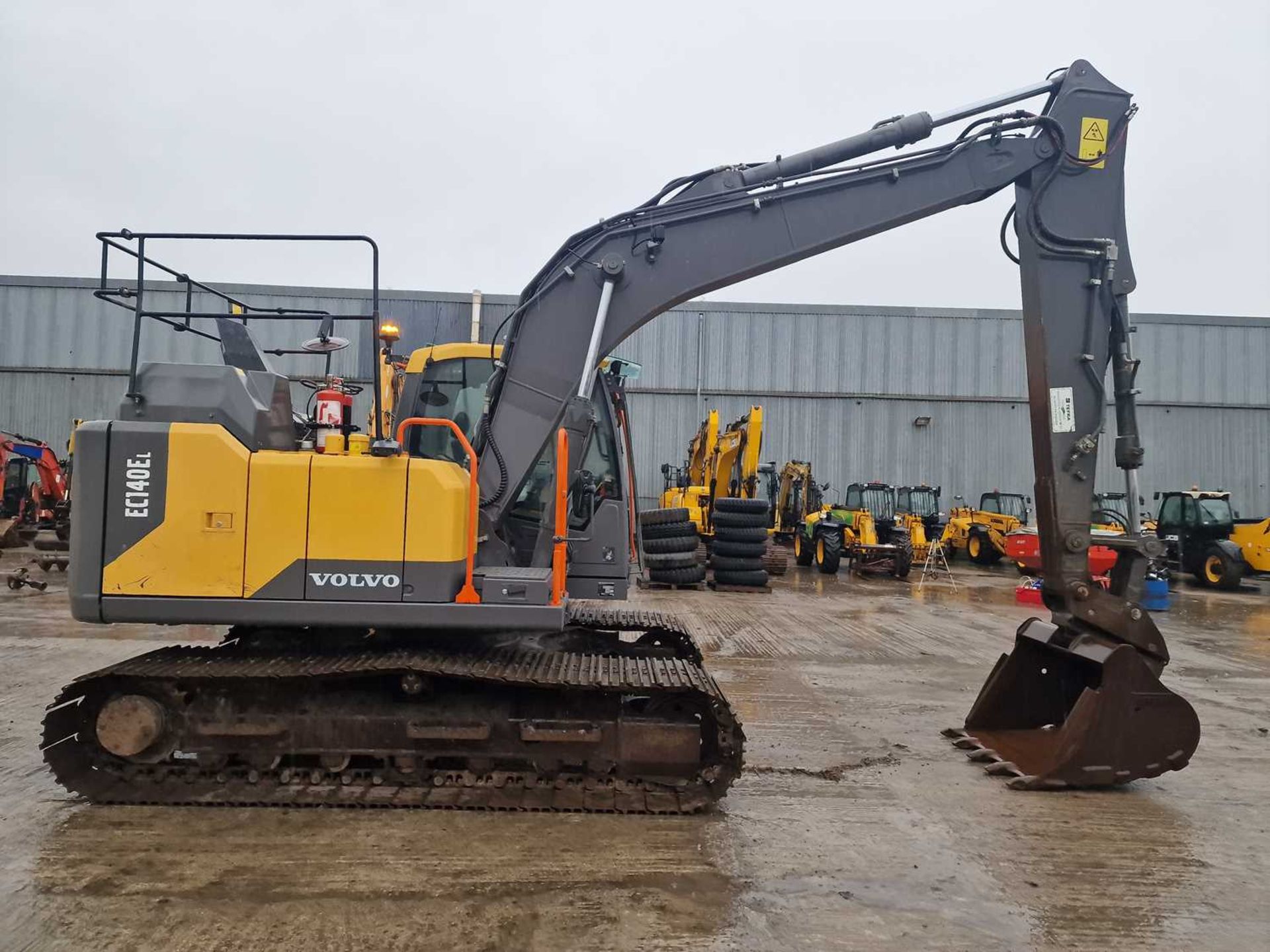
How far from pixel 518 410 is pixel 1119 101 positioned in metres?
4.24

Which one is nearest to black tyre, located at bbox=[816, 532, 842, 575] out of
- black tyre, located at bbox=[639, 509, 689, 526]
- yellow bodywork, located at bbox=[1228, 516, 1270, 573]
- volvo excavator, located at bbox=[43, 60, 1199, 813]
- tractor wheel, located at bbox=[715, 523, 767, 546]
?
tractor wheel, located at bbox=[715, 523, 767, 546]

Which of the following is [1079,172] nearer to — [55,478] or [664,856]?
[664,856]

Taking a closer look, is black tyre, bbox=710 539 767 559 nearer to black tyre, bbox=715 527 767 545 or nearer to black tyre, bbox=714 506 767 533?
black tyre, bbox=715 527 767 545

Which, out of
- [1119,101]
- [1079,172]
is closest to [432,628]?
[1079,172]

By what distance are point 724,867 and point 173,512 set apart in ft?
10.5

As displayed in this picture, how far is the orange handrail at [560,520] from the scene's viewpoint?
428 centimetres

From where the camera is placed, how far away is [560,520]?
4.38 metres

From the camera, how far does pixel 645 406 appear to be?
26016 mm

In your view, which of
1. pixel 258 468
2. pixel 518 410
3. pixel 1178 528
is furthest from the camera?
pixel 1178 528

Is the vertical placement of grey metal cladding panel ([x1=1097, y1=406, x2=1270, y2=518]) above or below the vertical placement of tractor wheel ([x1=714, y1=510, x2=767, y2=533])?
above

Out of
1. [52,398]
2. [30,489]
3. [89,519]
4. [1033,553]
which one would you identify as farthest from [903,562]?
[52,398]

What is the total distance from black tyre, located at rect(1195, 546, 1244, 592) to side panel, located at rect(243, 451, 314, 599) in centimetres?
2066

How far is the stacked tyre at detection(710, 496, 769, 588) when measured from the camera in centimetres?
1488

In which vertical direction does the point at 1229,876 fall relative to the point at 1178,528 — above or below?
below
